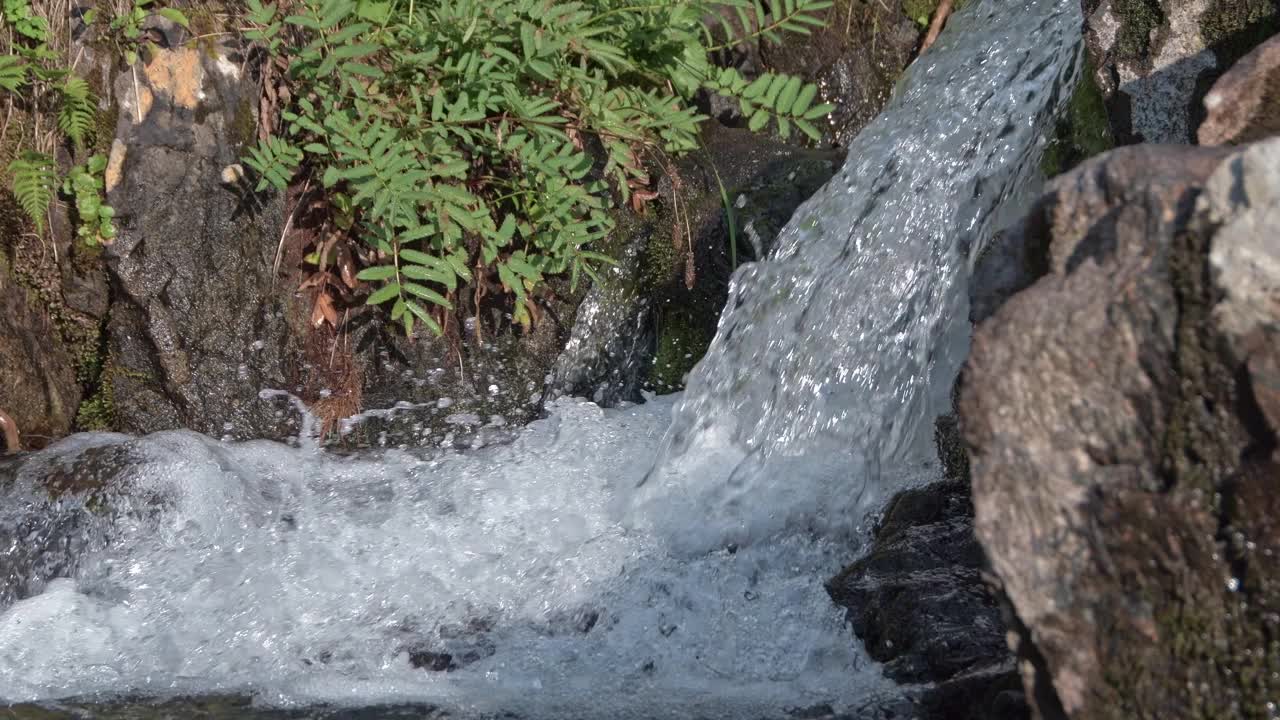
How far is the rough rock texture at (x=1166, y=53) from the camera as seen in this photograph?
8.46 ft

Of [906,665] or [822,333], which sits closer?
[906,665]

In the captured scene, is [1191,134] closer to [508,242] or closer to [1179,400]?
[1179,400]

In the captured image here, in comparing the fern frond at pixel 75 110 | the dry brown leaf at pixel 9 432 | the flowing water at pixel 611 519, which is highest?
the fern frond at pixel 75 110

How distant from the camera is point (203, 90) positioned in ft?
11.8

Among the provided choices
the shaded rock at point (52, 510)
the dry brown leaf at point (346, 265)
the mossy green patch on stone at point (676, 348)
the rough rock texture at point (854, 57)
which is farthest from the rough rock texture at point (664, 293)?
the shaded rock at point (52, 510)

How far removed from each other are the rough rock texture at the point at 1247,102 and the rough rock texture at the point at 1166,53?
2.79ft

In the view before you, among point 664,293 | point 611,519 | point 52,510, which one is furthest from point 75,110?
point 611,519

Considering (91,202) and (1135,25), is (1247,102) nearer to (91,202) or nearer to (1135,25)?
(1135,25)

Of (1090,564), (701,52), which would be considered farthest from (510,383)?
(1090,564)

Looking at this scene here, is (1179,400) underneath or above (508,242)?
underneath

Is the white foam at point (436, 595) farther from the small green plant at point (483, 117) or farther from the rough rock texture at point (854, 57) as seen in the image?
the rough rock texture at point (854, 57)

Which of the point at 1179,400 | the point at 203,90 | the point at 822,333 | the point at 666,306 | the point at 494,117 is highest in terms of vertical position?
the point at 203,90

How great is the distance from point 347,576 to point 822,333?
4.67 ft

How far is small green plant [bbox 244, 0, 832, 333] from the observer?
123 inches
